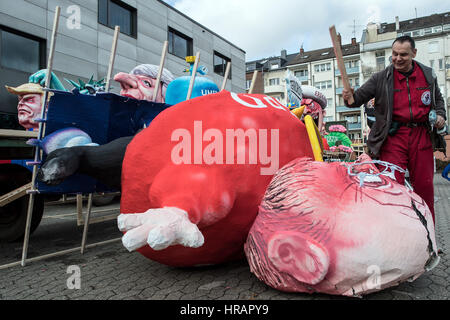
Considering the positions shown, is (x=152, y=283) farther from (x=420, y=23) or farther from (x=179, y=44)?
(x=420, y=23)

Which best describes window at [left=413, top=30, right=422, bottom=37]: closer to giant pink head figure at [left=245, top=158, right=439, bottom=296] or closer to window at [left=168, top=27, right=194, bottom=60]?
window at [left=168, top=27, right=194, bottom=60]

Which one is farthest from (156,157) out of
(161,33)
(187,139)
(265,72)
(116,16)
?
(265,72)

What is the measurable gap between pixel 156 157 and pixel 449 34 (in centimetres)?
3680

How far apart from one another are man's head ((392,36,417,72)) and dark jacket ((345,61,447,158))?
0.08 meters

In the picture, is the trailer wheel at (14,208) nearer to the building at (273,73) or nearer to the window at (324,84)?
the building at (273,73)

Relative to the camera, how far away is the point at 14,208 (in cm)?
402

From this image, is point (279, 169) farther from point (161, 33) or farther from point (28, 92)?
point (161, 33)

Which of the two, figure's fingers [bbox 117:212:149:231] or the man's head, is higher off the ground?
the man's head

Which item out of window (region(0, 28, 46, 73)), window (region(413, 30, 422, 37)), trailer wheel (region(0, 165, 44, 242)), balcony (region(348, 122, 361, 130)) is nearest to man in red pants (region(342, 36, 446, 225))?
trailer wheel (region(0, 165, 44, 242))

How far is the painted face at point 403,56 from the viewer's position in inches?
103

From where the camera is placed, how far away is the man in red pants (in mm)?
2652

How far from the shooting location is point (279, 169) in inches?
89.6

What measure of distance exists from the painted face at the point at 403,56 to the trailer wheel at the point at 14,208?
381 centimetres

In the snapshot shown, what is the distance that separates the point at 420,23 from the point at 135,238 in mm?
41449
